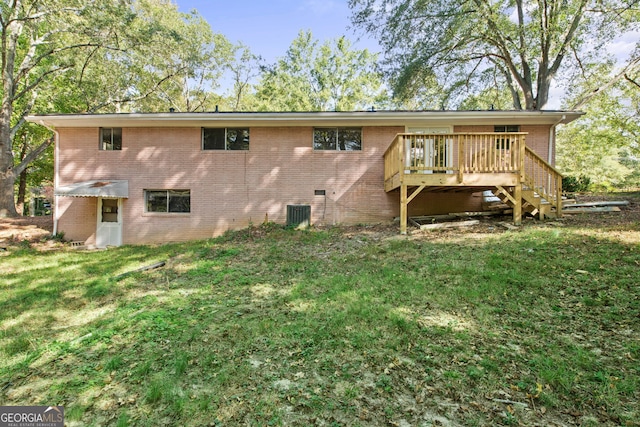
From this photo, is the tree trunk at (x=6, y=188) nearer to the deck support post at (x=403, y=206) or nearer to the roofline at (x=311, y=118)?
the roofline at (x=311, y=118)

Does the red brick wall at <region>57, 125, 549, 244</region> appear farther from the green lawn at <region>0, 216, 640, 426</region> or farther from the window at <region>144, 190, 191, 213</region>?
the green lawn at <region>0, 216, 640, 426</region>

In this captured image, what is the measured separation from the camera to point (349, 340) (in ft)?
10.8

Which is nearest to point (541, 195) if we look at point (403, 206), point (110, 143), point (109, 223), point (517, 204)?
point (517, 204)

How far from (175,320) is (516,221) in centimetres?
842

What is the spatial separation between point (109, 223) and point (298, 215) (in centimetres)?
682

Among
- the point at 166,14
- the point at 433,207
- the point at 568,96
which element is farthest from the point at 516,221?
the point at 166,14

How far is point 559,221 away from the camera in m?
7.95

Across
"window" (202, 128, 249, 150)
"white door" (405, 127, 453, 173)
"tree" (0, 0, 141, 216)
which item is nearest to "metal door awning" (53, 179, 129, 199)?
"window" (202, 128, 249, 150)

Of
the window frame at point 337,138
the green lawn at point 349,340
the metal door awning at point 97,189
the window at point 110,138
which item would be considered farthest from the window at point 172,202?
the window frame at point 337,138

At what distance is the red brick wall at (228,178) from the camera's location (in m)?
10.2

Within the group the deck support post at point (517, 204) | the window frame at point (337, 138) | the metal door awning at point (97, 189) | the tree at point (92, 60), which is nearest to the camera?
the deck support post at point (517, 204)

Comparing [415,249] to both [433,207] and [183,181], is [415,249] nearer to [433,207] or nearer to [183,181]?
[433,207]

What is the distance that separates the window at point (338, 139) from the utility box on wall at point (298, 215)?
2.23 metres

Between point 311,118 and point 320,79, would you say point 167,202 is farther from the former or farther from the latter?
point 320,79
